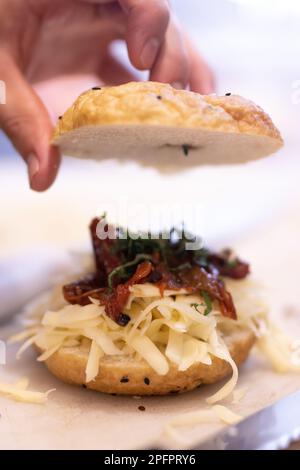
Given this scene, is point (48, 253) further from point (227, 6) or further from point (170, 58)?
point (227, 6)

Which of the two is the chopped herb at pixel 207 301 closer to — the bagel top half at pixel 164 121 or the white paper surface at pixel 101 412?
the white paper surface at pixel 101 412

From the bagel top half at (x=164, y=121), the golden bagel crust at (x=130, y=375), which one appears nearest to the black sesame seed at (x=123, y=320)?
the golden bagel crust at (x=130, y=375)

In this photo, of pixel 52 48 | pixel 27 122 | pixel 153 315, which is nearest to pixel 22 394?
pixel 153 315

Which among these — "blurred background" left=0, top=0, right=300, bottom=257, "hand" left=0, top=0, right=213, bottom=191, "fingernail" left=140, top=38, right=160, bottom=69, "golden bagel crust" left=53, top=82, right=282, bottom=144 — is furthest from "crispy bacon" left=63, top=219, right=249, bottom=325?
"blurred background" left=0, top=0, right=300, bottom=257

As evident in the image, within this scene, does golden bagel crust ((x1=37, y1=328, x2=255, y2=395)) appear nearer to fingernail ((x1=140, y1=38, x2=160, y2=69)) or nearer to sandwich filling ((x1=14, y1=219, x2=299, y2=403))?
sandwich filling ((x1=14, y1=219, x2=299, y2=403))
